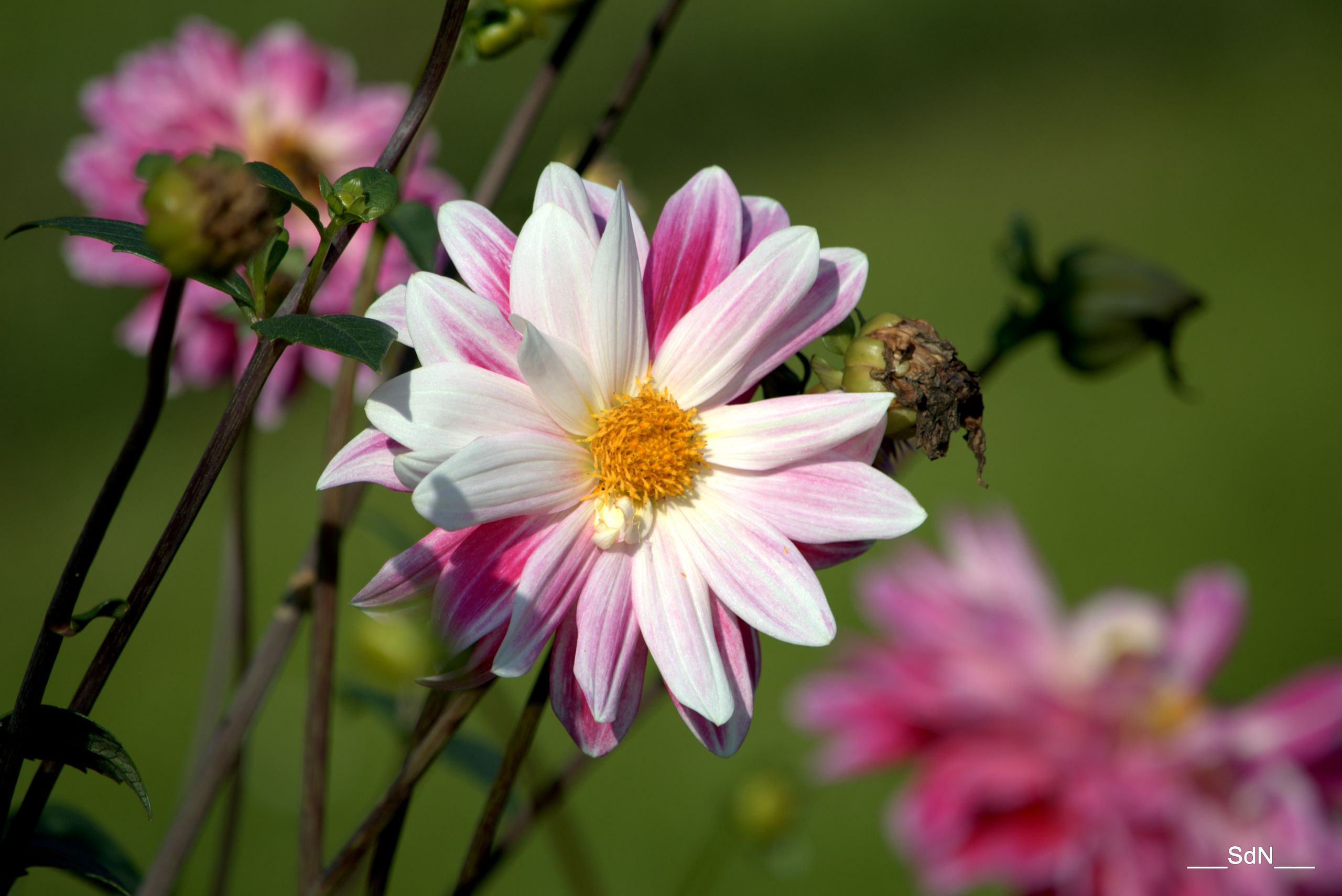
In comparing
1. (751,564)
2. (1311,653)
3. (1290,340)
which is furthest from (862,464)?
(1290,340)

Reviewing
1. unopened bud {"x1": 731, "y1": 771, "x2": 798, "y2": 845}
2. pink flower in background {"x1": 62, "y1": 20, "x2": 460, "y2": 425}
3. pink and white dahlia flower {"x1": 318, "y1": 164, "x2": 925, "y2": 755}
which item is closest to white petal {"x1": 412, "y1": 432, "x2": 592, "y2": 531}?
pink and white dahlia flower {"x1": 318, "y1": 164, "x2": 925, "y2": 755}

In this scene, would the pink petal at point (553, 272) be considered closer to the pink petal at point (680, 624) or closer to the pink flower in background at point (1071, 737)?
the pink petal at point (680, 624)

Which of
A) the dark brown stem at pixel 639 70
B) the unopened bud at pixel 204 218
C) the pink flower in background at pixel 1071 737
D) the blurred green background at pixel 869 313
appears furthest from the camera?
the blurred green background at pixel 869 313

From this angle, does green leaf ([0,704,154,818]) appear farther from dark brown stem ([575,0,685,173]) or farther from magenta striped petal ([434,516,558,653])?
dark brown stem ([575,0,685,173])

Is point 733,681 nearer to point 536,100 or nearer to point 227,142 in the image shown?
point 536,100

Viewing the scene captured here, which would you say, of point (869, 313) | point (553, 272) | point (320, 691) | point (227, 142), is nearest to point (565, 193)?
point (553, 272)

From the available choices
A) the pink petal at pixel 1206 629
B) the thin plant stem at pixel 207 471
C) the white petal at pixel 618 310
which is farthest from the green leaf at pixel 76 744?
the pink petal at pixel 1206 629

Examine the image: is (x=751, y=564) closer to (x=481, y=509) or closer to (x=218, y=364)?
(x=481, y=509)
